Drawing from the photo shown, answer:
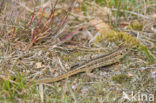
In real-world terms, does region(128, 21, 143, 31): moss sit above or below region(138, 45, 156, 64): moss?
above

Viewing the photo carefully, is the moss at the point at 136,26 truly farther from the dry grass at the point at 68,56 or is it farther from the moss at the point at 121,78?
the moss at the point at 121,78

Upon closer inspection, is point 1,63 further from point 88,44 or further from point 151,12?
point 151,12

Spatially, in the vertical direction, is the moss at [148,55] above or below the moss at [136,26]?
below

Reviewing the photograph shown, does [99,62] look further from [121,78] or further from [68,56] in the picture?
[68,56]

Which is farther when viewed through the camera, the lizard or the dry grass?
the lizard

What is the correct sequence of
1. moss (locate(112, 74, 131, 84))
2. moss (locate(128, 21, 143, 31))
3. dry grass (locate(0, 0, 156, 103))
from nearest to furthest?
dry grass (locate(0, 0, 156, 103))
moss (locate(112, 74, 131, 84))
moss (locate(128, 21, 143, 31))

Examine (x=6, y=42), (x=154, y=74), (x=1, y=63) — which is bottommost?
(x=154, y=74)

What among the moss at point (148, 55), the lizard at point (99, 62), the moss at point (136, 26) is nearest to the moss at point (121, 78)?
the lizard at point (99, 62)

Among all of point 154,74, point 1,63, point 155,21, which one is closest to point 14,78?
point 1,63

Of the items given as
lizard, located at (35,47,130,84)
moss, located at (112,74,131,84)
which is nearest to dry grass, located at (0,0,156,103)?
moss, located at (112,74,131,84)

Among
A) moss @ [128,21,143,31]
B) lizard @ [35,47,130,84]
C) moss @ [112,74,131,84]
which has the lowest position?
moss @ [112,74,131,84]

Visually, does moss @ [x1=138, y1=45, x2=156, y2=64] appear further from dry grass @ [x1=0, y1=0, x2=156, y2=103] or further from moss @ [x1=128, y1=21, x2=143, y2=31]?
moss @ [x1=128, y1=21, x2=143, y2=31]
